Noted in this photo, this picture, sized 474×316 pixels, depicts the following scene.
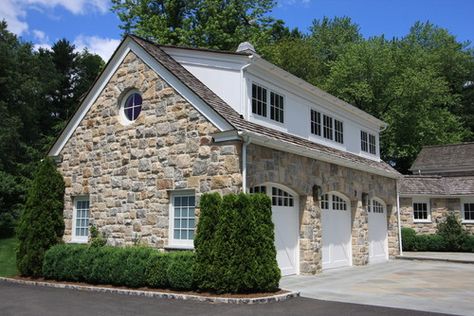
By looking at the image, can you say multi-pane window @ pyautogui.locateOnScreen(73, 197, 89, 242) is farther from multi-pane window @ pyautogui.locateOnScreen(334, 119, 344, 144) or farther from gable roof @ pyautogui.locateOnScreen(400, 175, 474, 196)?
gable roof @ pyautogui.locateOnScreen(400, 175, 474, 196)

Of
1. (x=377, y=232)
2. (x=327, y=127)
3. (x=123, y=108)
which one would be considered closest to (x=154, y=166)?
(x=123, y=108)

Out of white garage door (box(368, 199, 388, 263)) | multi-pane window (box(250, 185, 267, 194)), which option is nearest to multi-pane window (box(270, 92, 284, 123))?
multi-pane window (box(250, 185, 267, 194))

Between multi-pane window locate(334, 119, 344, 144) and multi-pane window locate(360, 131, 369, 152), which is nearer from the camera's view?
multi-pane window locate(334, 119, 344, 144)

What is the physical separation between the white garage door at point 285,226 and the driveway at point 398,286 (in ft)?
1.67

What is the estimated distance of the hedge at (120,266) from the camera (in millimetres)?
10883

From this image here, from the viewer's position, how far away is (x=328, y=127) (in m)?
17.5

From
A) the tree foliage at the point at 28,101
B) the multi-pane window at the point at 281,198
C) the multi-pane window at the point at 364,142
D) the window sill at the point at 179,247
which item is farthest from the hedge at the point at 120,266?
the tree foliage at the point at 28,101

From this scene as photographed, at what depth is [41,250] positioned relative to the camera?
13891 mm

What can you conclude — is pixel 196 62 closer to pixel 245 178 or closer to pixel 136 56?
pixel 136 56

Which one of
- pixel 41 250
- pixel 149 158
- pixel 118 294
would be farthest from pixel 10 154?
pixel 118 294

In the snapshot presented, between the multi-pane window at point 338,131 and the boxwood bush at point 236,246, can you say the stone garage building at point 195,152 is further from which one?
the multi-pane window at point 338,131

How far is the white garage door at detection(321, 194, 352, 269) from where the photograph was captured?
15867 mm

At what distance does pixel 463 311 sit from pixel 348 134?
11.0m

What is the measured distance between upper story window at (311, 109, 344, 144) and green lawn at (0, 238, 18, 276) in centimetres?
1113
